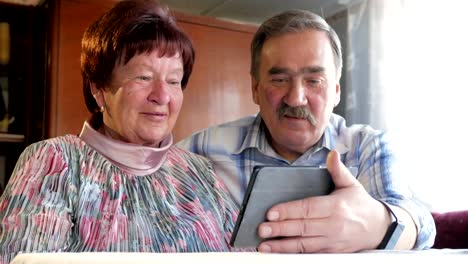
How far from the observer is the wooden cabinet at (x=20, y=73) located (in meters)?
2.43

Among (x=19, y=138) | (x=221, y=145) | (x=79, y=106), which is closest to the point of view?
(x=221, y=145)

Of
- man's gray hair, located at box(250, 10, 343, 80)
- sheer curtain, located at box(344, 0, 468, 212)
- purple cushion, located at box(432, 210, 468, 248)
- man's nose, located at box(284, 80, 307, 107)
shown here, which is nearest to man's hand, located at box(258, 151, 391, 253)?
man's nose, located at box(284, 80, 307, 107)

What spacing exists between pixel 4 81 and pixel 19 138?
0.28 meters

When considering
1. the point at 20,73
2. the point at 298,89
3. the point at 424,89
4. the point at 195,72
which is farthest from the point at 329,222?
the point at 20,73

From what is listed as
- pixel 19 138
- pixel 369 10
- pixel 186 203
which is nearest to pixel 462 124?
pixel 369 10

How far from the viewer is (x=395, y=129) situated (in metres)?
2.33

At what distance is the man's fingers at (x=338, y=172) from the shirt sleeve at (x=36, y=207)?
488 millimetres

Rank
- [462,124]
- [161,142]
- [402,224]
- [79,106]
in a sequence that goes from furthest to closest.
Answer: [79,106] → [462,124] → [161,142] → [402,224]

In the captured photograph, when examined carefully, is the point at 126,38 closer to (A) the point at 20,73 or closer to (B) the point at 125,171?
(B) the point at 125,171

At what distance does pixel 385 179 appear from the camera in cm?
138

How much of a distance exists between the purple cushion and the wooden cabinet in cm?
164

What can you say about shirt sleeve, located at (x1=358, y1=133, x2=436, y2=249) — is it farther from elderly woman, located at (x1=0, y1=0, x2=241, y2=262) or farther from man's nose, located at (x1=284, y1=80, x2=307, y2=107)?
elderly woman, located at (x1=0, y1=0, x2=241, y2=262)

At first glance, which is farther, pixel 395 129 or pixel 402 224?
pixel 395 129

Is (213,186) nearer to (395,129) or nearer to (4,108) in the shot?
(395,129)
